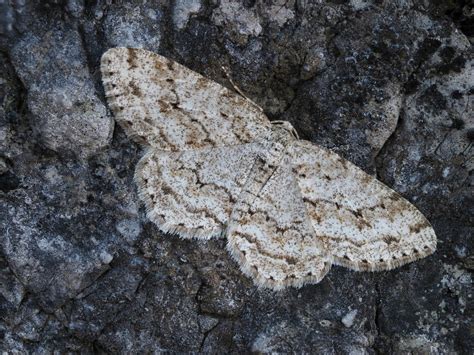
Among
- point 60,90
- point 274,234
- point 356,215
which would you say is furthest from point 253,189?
point 60,90

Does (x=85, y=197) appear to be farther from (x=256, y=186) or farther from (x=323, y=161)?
(x=323, y=161)

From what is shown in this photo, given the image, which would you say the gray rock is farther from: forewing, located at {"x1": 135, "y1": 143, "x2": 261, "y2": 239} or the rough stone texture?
forewing, located at {"x1": 135, "y1": 143, "x2": 261, "y2": 239}

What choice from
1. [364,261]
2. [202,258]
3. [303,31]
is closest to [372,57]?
[303,31]

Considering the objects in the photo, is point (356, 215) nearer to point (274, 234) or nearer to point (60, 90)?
point (274, 234)

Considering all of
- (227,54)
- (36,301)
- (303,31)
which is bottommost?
(36,301)

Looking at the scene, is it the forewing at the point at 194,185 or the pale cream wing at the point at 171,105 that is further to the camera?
the forewing at the point at 194,185

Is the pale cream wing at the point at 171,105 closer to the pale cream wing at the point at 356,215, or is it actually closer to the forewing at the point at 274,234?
the forewing at the point at 274,234

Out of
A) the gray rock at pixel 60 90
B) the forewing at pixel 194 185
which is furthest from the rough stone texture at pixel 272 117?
the forewing at pixel 194 185
